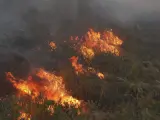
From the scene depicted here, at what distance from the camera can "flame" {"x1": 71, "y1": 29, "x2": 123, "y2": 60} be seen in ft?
59.0

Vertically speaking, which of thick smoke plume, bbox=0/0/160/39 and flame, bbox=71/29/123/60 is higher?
thick smoke plume, bbox=0/0/160/39

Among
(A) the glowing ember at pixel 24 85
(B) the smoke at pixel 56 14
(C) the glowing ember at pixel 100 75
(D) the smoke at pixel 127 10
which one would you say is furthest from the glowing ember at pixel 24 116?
(D) the smoke at pixel 127 10

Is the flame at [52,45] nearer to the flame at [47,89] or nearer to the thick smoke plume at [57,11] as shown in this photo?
the thick smoke plume at [57,11]

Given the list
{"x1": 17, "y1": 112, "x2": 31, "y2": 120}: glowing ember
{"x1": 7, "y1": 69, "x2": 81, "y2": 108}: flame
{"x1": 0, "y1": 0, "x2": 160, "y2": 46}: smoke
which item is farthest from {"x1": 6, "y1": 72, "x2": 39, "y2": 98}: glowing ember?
{"x1": 0, "y1": 0, "x2": 160, "y2": 46}: smoke

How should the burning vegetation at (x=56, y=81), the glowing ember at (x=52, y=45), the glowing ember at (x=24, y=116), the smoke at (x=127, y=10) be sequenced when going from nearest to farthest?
the glowing ember at (x=24, y=116) < the burning vegetation at (x=56, y=81) < the glowing ember at (x=52, y=45) < the smoke at (x=127, y=10)

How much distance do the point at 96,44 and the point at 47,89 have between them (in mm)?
5044

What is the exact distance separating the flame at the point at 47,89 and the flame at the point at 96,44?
3.16 metres

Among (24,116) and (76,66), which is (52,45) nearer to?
(76,66)

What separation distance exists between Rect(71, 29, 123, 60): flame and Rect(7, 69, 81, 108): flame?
Answer: 10.4 ft

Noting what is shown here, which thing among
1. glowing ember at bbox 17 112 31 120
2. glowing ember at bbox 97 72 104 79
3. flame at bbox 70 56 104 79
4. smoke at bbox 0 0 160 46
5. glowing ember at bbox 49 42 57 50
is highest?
smoke at bbox 0 0 160 46

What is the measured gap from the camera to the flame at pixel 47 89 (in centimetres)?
1419

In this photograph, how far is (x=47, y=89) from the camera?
48.2 ft

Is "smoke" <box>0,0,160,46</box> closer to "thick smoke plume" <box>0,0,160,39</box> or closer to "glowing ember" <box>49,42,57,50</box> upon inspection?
"thick smoke plume" <box>0,0,160,39</box>

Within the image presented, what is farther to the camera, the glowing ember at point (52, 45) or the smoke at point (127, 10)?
the smoke at point (127, 10)
